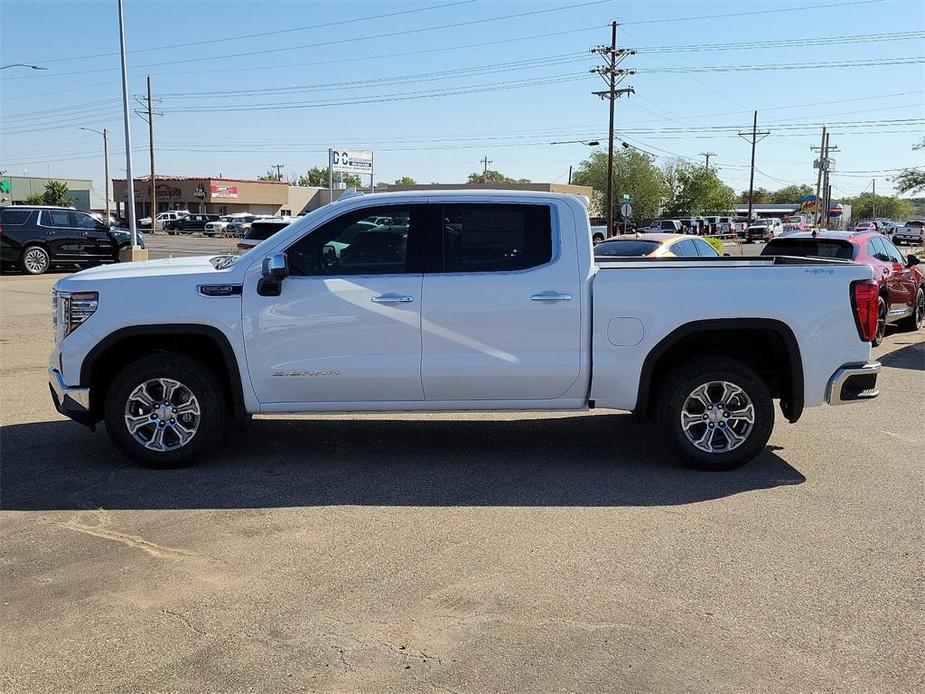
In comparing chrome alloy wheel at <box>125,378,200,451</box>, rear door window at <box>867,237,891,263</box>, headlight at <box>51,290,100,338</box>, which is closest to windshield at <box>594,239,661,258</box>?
rear door window at <box>867,237,891,263</box>

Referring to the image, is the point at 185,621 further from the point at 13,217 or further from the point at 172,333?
the point at 13,217

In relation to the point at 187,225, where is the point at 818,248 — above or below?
below

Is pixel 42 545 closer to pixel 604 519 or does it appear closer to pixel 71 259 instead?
pixel 604 519

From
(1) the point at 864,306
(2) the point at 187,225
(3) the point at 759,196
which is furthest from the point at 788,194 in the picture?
(1) the point at 864,306

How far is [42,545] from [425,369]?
2583 millimetres

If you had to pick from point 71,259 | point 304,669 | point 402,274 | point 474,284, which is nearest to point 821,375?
point 474,284

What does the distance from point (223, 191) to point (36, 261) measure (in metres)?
76.4

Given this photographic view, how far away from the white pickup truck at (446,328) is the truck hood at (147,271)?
31 mm

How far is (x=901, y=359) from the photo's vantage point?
38.6 feet

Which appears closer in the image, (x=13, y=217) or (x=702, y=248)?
(x=702, y=248)

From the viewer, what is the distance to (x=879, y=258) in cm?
1325

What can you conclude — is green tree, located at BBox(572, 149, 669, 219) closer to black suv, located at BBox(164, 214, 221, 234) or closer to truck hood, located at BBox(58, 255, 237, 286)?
black suv, located at BBox(164, 214, 221, 234)

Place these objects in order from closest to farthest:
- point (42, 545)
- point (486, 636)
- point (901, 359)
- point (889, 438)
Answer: point (486, 636) < point (42, 545) < point (889, 438) < point (901, 359)

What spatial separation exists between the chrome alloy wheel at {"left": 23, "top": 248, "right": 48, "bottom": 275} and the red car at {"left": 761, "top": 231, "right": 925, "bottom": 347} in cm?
1855
